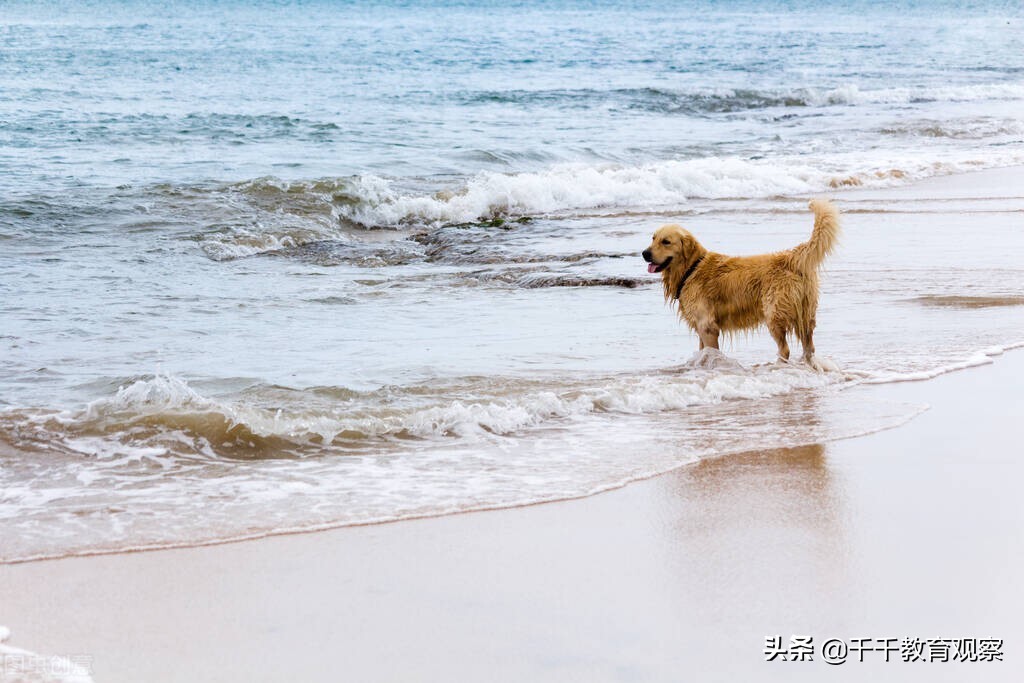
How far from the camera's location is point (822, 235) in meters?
6.81

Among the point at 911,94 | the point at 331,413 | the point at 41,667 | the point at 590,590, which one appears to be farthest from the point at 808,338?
the point at 911,94

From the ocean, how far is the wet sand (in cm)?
36

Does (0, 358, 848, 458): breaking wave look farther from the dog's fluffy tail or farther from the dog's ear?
the dog's ear

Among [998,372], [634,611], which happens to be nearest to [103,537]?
[634,611]

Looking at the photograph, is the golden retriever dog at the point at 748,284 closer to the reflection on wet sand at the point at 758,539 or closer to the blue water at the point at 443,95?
the reflection on wet sand at the point at 758,539

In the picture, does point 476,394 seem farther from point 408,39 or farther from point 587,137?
point 408,39

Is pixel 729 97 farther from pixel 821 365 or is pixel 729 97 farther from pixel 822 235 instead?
pixel 822 235

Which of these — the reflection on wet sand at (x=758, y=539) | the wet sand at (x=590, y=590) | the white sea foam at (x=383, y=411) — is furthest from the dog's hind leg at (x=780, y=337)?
the wet sand at (x=590, y=590)

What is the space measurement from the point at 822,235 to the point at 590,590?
139 inches

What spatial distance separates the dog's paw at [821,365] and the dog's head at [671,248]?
3.31 feet

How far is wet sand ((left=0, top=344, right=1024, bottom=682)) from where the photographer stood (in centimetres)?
349

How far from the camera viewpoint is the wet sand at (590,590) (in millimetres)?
3494

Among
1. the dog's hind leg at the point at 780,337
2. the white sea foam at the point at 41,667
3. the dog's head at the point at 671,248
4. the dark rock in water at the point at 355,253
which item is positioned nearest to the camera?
the white sea foam at the point at 41,667

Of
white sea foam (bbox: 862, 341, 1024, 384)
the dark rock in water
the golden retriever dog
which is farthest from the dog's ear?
the dark rock in water
